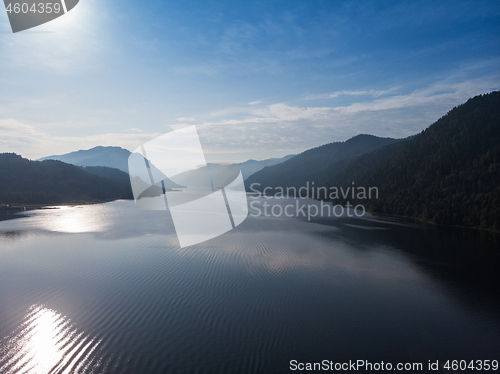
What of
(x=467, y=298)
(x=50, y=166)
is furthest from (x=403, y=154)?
(x=50, y=166)

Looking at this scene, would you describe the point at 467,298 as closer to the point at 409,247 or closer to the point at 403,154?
the point at 409,247

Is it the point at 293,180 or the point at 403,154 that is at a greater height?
the point at 403,154

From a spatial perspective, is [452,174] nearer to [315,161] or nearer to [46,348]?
[46,348]

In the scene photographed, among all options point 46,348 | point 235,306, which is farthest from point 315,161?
point 46,348

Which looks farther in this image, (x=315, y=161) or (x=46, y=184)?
(x=315, y=161)

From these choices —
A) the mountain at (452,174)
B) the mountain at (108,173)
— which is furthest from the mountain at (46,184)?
the mountain at (452,174)

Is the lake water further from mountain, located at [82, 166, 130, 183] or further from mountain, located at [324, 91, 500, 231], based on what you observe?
mountain, located at [82, 166, 130, 183]

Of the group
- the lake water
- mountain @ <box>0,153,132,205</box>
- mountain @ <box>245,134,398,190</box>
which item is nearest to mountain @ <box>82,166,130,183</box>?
mountain @ <box>0,153,132,205</box>
